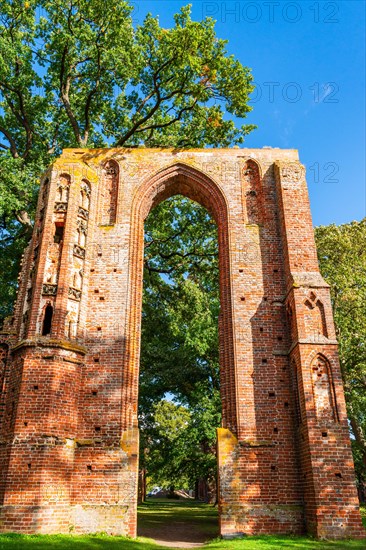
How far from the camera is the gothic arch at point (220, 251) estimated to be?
968 centimetres

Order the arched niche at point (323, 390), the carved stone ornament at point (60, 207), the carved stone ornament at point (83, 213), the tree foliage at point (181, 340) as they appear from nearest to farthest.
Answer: the arched niche at point (323, 390) < the carved stone ornament at point (60, 207) < the carved stone ornament at point (83, 213) < the tree foliage at point (181, 340)

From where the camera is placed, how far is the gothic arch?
9.68 metres

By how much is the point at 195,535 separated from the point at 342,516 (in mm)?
4382

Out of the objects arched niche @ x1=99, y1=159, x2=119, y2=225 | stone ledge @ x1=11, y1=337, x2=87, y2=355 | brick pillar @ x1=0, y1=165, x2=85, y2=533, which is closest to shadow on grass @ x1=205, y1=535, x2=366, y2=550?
brick pillar @ x1=0, y1=165, x2=85, y2=533

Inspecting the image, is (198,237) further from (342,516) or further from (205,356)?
(342,516)

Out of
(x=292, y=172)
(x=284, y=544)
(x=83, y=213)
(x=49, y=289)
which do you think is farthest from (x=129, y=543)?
(x=292, y=172)

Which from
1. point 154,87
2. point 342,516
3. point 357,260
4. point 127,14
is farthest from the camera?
point 357,260

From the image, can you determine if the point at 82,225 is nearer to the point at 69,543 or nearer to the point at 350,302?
the point at 69,543

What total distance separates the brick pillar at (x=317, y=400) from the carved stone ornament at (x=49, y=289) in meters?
Result: 5.33

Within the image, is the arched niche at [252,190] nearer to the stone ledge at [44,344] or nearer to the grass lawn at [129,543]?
the stone ledge at [44,344]

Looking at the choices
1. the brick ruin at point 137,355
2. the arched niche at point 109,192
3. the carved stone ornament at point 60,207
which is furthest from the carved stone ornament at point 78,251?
the arched niche at point 109,192

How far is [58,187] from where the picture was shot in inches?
435

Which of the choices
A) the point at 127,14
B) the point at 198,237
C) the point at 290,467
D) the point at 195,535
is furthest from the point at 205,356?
the point at 127,14

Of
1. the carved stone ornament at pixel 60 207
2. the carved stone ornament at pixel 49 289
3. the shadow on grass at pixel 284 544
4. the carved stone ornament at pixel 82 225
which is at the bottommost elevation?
the shadow on grass at pixel 284 544
